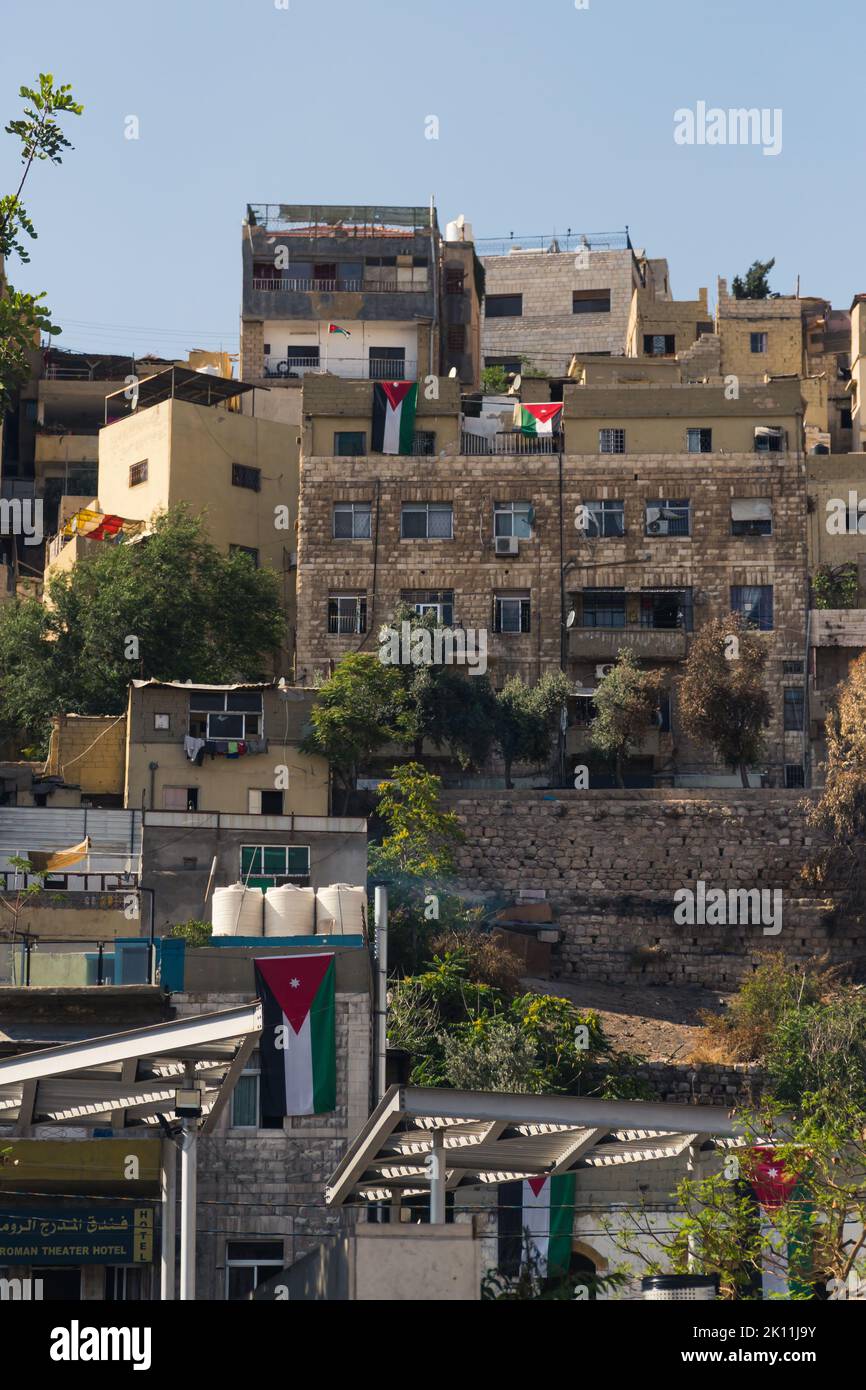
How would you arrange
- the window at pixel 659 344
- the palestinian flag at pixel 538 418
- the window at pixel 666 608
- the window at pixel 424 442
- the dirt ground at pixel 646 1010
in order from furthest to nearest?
1. the window at pixel 659 344
2. the palestinian flag at pixel 538 418
3. the window at pixel 424 442
4. the window at pixel 666 608
5. the dirt ground at pixel 646 1010

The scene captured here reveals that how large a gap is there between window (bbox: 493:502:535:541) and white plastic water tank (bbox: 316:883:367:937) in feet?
65.0

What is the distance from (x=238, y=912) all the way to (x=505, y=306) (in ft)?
170

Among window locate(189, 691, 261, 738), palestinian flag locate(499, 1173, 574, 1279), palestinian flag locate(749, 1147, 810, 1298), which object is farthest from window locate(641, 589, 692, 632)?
palestinian flag locate(749, 1147, 810, 1298)

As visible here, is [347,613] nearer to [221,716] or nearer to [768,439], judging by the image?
[221,716]

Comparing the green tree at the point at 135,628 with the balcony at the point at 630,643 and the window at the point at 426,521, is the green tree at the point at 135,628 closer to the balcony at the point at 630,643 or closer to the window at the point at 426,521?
the window at the point at 426,521

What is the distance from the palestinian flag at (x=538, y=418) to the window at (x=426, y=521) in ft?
10.1

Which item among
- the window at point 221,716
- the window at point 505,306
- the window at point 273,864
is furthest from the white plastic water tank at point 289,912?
the window at point 505,306

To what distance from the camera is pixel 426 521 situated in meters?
52.2

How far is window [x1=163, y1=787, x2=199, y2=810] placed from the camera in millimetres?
43406

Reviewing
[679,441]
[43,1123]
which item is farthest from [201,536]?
[43,1123]

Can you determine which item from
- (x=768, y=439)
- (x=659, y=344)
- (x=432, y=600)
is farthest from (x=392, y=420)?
(x=659, y=344)

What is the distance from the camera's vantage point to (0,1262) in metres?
27.0

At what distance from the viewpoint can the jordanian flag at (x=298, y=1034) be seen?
28.7m
